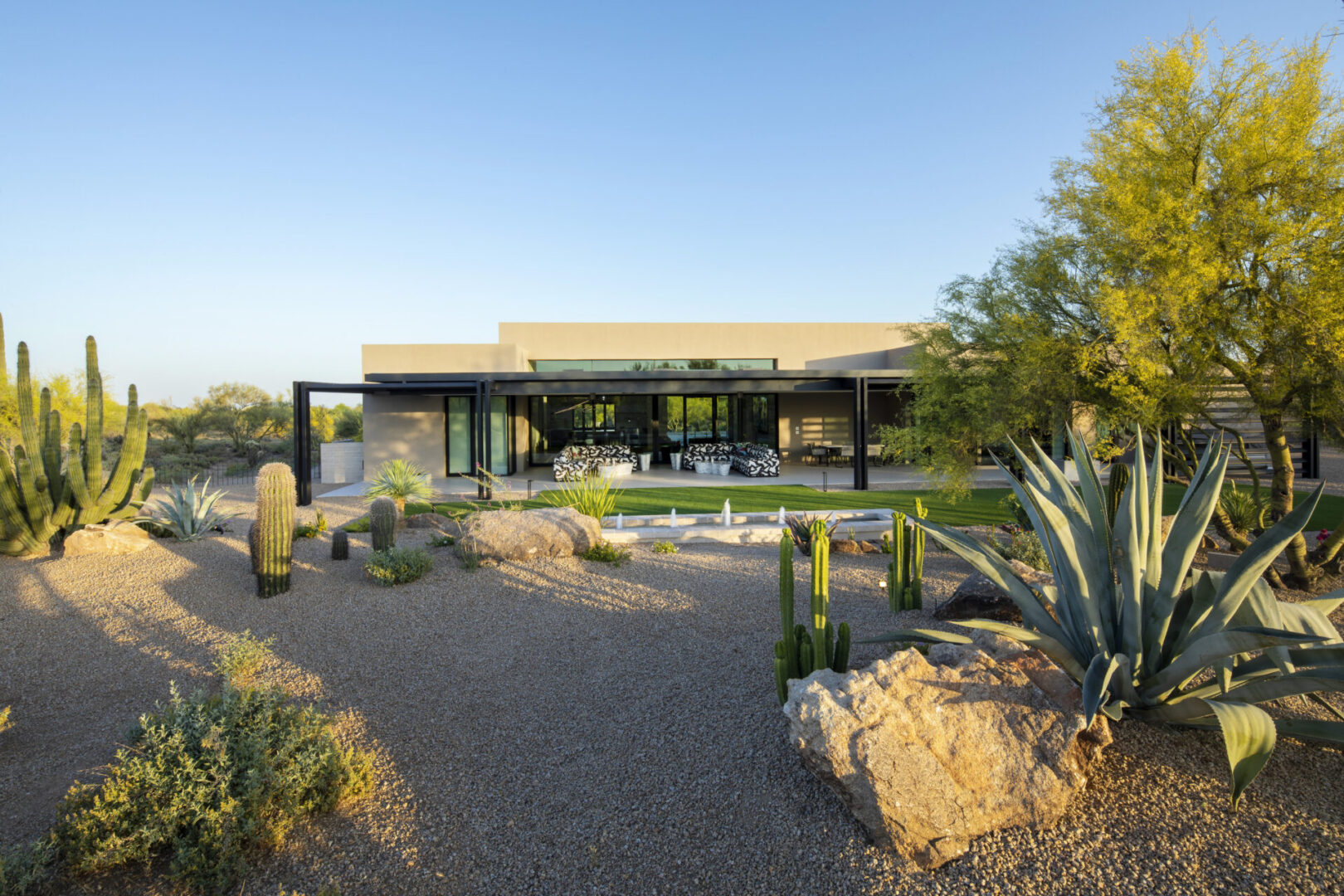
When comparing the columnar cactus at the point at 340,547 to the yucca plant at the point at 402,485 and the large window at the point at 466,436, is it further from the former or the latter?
the large window at the point at 466,436

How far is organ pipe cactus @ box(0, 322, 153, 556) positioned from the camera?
26.0 feet

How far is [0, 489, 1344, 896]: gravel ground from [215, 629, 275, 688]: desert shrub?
0.47 feet

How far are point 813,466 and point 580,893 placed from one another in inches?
757

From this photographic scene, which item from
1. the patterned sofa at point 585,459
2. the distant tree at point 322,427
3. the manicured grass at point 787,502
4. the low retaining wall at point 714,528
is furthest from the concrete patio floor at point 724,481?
the distant tree at point 322,427

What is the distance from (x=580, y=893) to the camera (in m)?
2.58

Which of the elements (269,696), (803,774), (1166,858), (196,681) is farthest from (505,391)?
(1166,858)

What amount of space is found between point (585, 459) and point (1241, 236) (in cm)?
1432

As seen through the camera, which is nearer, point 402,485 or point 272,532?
point 272,532

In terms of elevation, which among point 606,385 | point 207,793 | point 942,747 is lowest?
point 207,793

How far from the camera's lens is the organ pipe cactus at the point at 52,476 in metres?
7.91

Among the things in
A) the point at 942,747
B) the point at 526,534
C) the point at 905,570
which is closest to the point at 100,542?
the point at 526,534

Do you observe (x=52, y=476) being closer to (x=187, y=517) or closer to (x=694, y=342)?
(x=187, y=517)

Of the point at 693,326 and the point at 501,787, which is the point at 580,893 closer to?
the point at 501,787

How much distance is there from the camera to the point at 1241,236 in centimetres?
628
